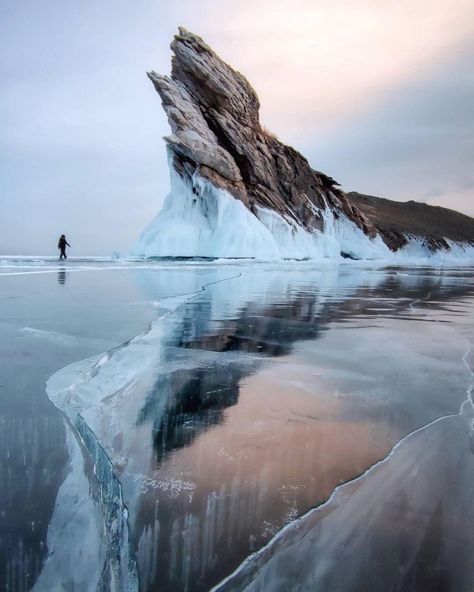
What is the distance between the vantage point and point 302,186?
1291 inches

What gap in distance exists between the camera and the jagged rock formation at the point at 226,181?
23.9m

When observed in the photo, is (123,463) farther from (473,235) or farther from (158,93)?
(473,235)

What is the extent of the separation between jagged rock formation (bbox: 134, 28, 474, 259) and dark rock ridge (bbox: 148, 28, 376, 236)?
64 mm

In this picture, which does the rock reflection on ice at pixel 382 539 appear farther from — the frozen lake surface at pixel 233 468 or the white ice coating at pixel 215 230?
the white ice coating at pixel 215 230

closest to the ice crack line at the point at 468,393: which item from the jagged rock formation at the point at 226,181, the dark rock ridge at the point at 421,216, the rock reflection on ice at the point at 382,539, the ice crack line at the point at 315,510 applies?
the ice crack line at the point at 315,510

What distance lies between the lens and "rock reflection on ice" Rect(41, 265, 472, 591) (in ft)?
3.11

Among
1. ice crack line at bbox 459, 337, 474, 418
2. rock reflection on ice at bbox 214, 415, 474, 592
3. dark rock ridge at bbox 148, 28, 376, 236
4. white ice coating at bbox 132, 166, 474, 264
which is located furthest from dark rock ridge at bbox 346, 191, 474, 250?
rock reflection on ice at bbox 214, 415, 474, 592

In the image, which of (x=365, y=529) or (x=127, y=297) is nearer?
(x=365, y=529)

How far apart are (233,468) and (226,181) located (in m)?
25.5

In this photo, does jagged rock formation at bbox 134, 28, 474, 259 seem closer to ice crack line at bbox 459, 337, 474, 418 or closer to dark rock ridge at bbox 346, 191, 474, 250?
ice crack line at bbox 459, 337, 474, 418

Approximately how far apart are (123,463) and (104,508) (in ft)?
0.67

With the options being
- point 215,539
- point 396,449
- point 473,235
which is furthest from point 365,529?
point 473,235

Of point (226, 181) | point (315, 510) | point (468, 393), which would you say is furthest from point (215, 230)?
point (315, 510)

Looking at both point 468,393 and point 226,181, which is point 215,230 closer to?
point 226,181
